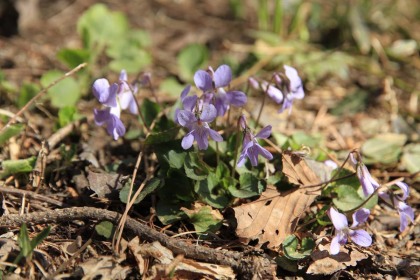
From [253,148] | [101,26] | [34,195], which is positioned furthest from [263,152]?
[101,26]

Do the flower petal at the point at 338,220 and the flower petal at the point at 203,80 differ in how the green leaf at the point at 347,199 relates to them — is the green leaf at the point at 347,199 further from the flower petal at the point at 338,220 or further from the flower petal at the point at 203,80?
the flower petal at the point at 203,80

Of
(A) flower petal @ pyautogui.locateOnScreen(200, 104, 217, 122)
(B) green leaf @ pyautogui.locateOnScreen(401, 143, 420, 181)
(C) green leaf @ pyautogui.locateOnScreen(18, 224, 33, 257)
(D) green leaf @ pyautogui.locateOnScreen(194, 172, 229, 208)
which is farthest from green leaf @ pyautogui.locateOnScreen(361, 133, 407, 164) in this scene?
(C) green leaf @ pyautogui.locateOnScreen(18, 224, 33, 257)

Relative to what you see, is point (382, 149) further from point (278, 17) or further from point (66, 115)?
point (66, 115)

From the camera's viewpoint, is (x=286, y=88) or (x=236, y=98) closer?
(x=236, y=98)

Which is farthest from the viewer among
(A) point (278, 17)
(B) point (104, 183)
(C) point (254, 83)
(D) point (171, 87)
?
(A) point (278, 17)

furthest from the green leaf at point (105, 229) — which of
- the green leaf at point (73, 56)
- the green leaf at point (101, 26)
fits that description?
the green leaf at point (101, 26)

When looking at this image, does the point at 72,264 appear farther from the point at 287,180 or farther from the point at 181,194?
the point at 287,180
